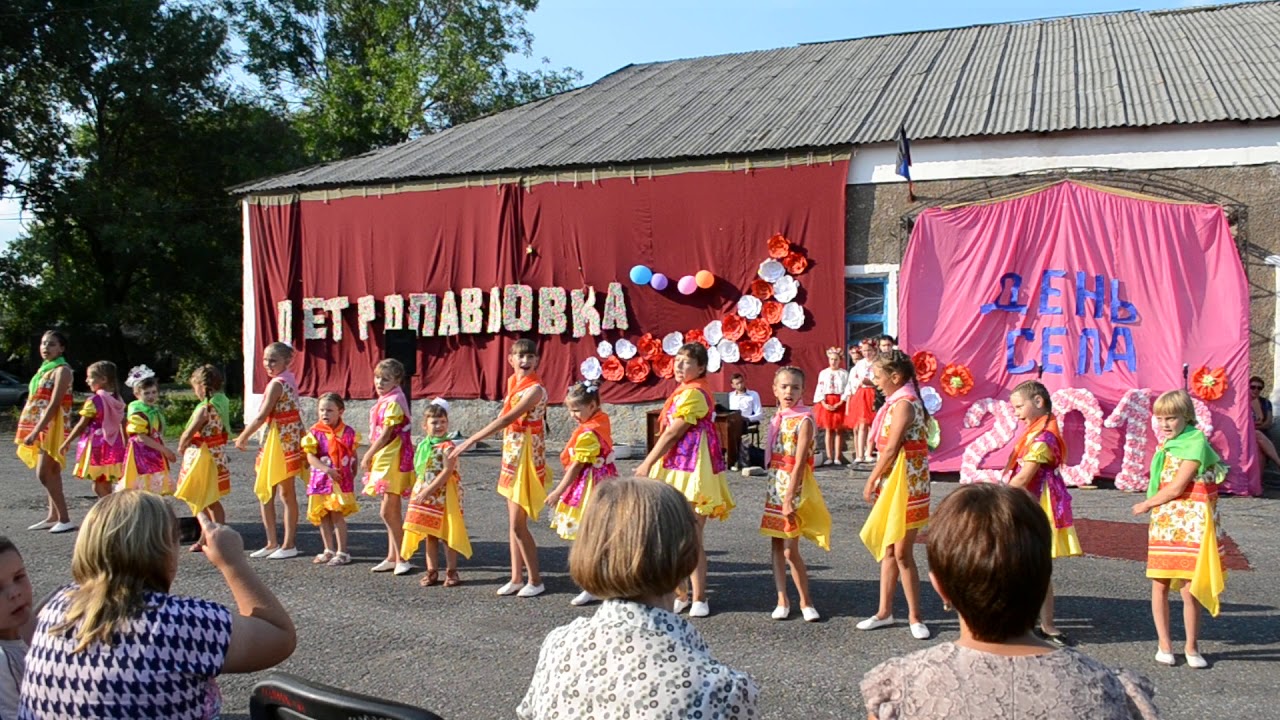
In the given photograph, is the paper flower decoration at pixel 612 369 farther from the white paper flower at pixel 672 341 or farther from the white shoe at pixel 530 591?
the white shoe at pixel 530 591

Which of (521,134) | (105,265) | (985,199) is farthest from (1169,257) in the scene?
(105,265)

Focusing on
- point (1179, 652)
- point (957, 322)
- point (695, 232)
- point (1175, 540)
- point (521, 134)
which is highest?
point (521, 134)

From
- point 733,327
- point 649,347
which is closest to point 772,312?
point 733,327

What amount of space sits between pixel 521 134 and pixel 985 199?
8411mm

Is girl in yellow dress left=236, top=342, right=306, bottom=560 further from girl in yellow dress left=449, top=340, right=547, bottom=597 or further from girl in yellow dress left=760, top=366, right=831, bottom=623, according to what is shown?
girl in yellow dress left=760, top=366, right=831, bottom=623

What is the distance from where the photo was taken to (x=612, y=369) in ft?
50.8

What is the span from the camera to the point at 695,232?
49.0 ft

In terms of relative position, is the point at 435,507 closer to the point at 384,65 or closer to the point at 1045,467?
the point at 1045,467

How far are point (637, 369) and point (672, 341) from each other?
0.69 m

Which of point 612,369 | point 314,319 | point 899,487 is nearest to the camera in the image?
point 899,487

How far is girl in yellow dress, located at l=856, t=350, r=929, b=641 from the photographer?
6.09 m

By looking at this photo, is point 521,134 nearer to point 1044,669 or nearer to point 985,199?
point 985,199

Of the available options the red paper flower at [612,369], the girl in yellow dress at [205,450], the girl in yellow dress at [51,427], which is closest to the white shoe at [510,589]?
the girl in yellow dress at [205,450]

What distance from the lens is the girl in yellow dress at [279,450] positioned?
27.3 feet
